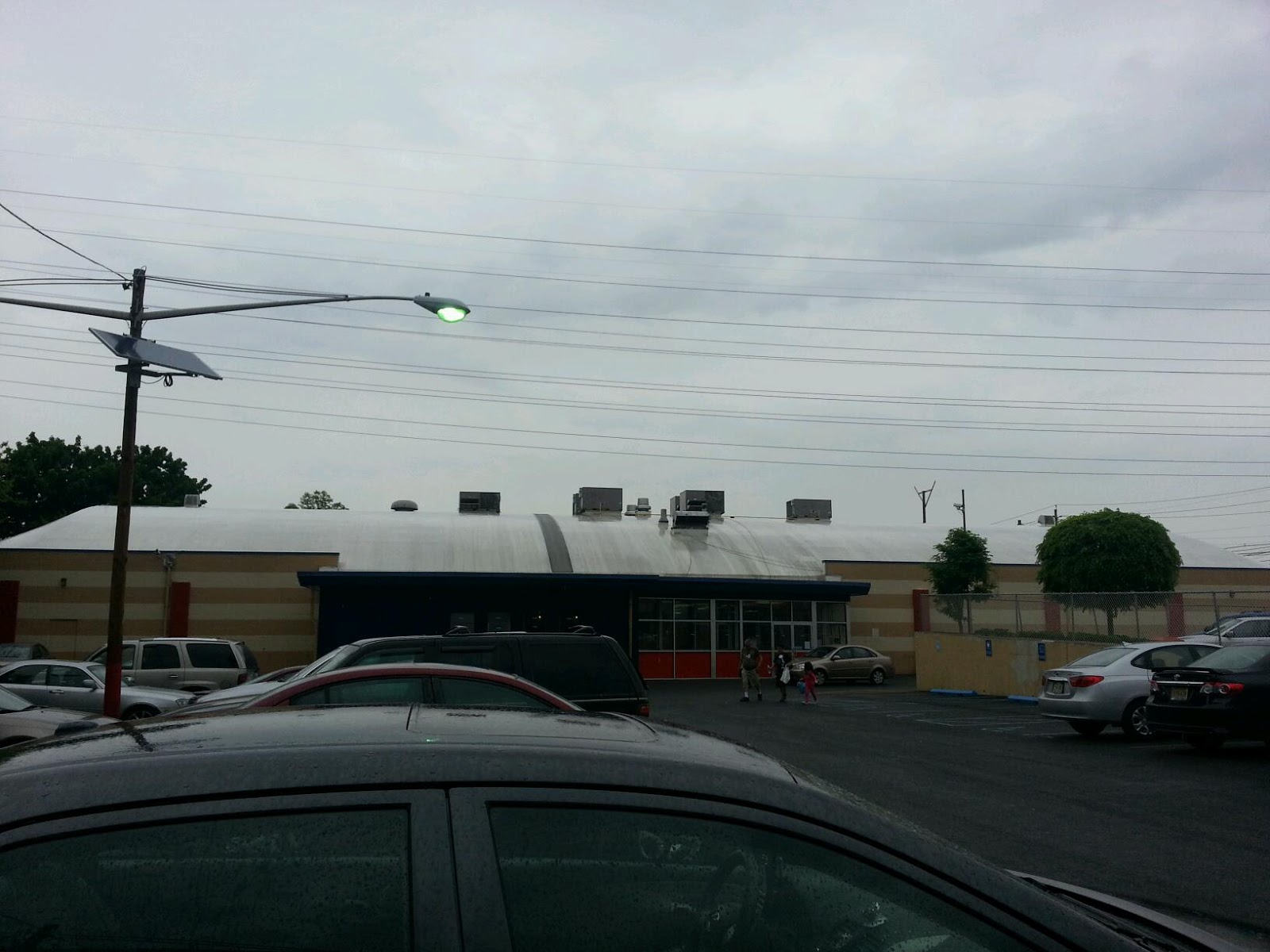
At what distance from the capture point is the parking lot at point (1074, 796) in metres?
7.79

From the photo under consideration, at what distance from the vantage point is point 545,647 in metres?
10.9

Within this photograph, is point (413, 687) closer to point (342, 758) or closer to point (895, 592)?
point (342, 758)

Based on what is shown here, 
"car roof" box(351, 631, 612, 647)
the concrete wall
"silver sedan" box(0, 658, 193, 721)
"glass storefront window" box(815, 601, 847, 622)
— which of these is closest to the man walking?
the concrete wall

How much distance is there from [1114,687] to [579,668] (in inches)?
404

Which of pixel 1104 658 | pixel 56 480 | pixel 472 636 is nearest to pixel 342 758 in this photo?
pixel 472 636

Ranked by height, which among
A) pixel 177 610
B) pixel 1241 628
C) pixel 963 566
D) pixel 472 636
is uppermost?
pixel 963 566

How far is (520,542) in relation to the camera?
147ft

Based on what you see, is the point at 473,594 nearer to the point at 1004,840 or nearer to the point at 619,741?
the point at 1004,840

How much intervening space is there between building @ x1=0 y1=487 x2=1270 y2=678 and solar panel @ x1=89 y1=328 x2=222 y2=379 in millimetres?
21682

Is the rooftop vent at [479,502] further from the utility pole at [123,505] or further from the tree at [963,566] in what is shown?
the utility pole at [123,505]

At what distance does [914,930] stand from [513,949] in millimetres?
800

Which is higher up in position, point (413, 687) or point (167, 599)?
point (167, 599)

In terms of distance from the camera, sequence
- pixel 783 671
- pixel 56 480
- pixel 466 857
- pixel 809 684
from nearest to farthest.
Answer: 1. pixel 466 857
2. pixel 809 684
3. pixel 783 671
4. pixel 56 480

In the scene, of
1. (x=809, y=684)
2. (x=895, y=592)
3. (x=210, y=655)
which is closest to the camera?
(x=210, y=655)
